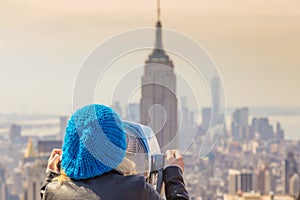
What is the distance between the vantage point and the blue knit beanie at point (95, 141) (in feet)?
3.50

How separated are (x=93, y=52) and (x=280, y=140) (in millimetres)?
20552

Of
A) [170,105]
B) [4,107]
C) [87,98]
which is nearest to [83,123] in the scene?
[87,98]

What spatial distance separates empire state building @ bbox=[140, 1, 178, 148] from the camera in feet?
3.84

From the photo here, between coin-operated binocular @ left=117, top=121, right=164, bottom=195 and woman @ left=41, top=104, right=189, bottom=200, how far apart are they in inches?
0.8

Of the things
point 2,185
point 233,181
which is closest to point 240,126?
point 233,181

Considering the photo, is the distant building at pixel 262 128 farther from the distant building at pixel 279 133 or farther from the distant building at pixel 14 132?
the distant building at pixel 14 132

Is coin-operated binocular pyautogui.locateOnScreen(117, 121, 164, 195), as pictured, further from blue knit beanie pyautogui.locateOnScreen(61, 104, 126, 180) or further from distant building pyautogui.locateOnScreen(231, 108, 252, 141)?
distant building pyautogui.locateOnScreen(231, 108, 252, 141)

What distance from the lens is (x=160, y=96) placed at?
1.27m

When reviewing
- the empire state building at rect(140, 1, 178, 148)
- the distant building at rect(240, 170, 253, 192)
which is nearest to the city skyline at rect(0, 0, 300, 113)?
the distant building at rect(240, 170, 253, 192)

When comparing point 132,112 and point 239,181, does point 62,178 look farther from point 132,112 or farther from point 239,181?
point 239,181

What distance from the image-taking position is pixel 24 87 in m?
30.6

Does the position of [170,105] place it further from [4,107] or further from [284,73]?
[284,73]

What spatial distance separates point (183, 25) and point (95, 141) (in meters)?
25.9

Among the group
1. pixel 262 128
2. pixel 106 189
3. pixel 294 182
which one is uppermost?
pixel 106 189
